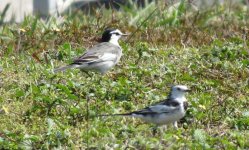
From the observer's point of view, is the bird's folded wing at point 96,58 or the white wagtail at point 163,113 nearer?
the white wagtail at point 163,113

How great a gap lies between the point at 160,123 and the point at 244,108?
1.38m

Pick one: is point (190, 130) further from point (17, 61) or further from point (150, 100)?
point (17, 61)

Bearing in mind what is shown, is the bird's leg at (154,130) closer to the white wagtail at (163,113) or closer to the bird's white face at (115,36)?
the white wagtail at (163,113)

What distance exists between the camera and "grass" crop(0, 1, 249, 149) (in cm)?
837

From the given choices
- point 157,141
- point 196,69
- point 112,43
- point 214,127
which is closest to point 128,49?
point 112,43

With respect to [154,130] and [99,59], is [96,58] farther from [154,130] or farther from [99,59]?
[154,130]

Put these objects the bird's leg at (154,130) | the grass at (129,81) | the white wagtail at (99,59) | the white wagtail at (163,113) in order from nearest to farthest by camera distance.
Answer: the grass at (129,81) < the bird's leg at (154,130) < the white wagtail at (163,113) < the white wagtail at (99,59)

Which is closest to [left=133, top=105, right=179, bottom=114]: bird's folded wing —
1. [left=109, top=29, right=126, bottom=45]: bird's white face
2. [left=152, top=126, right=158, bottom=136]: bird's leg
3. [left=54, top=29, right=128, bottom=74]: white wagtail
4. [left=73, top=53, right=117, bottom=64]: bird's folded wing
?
[left=152, top=126, right=158, bottom=136]: bird's leg

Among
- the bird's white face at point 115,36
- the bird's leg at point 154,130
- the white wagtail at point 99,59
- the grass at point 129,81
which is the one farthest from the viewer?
the bird's white face at point 115,36

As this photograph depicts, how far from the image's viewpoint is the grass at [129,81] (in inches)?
329

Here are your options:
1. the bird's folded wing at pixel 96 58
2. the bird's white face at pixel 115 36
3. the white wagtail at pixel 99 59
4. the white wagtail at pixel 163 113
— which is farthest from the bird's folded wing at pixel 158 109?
the bird's white face at pixel 115 36

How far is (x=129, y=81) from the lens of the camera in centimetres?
1030

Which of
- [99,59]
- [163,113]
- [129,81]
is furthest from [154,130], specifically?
[99,59]

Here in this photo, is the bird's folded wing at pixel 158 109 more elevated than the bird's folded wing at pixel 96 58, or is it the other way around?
the bird's folded wing at pixel 158 109
